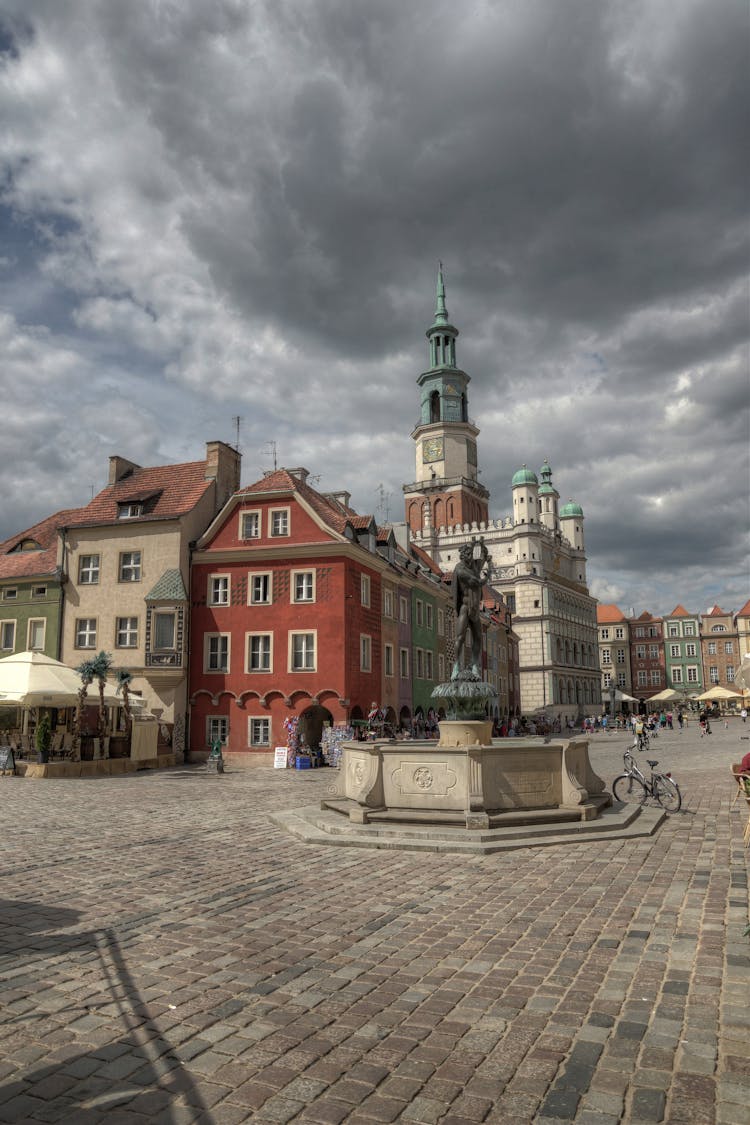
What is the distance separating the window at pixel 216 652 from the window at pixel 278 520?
485cm

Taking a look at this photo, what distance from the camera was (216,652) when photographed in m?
34.0

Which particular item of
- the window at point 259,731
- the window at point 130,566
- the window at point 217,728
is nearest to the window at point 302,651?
the window at point 259,731

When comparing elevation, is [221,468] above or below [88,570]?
above

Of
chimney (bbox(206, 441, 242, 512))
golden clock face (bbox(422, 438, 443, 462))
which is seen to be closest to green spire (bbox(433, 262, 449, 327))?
golden clock face (bbox(422, 438, 443, 462))

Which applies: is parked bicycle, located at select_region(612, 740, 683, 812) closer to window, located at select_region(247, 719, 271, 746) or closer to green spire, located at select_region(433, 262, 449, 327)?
window, located at select_region(247, 719, 271, 746)

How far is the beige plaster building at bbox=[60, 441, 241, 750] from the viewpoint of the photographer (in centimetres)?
3341

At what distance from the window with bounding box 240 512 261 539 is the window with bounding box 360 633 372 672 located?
6264mm

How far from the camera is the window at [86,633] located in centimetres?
3488

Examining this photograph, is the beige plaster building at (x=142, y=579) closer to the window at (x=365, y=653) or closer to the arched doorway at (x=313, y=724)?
the arched doorway at (x=313, y=724)

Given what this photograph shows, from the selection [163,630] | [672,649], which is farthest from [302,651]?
[672,649]

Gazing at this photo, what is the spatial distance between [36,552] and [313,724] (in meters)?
15.9

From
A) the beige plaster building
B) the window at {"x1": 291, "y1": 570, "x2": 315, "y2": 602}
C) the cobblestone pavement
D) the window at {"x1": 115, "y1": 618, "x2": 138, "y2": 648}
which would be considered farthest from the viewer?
the window at {"x1": 115, "y1": 618, "x2": 138, "y2": 648}

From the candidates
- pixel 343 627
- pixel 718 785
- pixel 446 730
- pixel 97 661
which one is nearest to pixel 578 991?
pixel 446 730

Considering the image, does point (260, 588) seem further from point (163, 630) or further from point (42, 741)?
point (42, 741)
